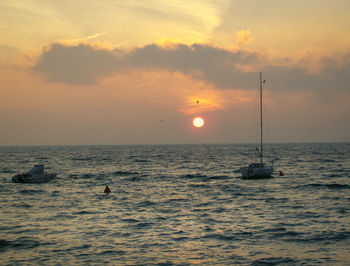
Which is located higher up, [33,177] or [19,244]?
[33,177]

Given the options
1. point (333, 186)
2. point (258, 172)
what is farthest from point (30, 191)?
point (333, 186)

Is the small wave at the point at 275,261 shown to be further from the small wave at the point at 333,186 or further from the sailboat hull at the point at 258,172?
the sailboat hull at the point at 258,172

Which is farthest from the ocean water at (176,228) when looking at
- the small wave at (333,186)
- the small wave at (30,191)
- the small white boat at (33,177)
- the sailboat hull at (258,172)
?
the sailboat hull at (258,172)

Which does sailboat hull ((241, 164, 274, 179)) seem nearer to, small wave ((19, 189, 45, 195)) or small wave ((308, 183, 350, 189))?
small wave ((308, 183, 350, 189))

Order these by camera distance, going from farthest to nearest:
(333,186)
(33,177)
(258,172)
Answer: (258,172)
(33,177)
(333,186)

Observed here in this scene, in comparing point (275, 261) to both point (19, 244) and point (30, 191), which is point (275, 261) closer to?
point (19, 244)

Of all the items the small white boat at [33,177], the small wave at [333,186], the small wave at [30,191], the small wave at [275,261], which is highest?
the small white boat at [33,177]

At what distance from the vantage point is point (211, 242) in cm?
2427

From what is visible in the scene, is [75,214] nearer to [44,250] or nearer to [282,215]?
[44,250]

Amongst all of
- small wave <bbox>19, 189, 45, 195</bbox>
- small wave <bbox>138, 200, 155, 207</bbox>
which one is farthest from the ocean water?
small wave <bbox>19, 189, 45, 195</bbox>

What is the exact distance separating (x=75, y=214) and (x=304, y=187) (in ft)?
116

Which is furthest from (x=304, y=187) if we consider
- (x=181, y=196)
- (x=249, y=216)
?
(x=249, y=216)

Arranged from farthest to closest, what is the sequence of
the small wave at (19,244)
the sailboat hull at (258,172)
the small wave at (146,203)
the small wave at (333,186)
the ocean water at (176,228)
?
the sailboat hull at (258,172) < the small wave at (333,186) < the small wave at (146,203) < the small wave at (19,244) < the ocean water at (176,228)

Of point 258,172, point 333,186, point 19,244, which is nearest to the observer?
point 19,244
